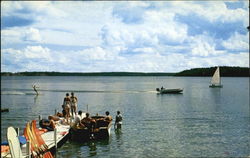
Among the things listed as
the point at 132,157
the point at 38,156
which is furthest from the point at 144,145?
the point at 38,156

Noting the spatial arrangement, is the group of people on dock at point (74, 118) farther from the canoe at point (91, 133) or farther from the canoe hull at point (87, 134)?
the canoe hull at point (87, 134)

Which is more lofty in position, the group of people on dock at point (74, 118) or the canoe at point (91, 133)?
the group of people on dock at point (74, 118)

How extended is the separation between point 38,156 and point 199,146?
10661 mm

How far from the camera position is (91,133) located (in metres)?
24.0

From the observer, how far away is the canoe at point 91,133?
23766 millimetres

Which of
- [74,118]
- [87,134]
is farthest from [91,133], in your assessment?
[74,118]

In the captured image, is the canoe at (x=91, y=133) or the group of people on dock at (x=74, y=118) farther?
the group of people on dock at (x=74, y=118)

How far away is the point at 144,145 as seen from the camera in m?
22.9

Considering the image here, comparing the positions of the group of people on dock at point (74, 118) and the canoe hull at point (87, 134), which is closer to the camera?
the canoe hull at point (87, 134)

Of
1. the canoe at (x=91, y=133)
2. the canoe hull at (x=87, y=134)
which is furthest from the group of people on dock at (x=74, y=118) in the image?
the canoe hull at (x=87, y=134)

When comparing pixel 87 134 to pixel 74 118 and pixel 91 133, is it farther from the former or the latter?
pixel 74 118

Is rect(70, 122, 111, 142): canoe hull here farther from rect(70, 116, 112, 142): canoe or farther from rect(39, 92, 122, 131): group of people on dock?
rect(39, 92, 122, 131): group of people on dock

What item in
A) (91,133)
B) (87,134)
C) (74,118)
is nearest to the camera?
(87,134)

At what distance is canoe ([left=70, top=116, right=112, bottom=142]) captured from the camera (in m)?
23.8
